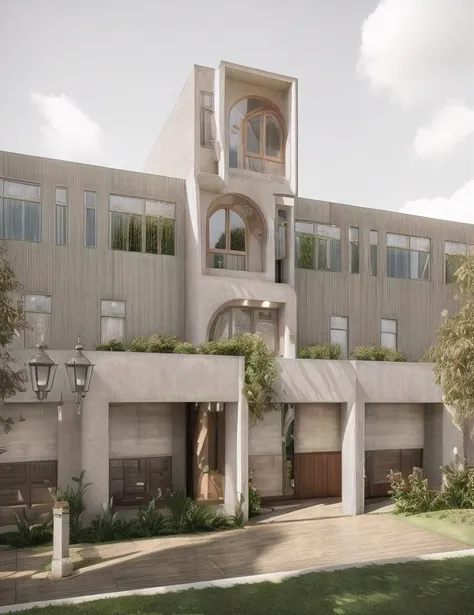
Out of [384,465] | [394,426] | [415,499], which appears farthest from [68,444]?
[394,426]

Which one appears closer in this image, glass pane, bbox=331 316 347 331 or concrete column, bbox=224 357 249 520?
concrete column, bbox=224 357 249 520

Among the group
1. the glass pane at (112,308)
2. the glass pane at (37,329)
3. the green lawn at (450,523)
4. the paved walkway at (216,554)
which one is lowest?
the green lawn at (450,523)

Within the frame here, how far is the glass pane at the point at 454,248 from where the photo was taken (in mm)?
27867

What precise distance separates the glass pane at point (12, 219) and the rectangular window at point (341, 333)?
44.9 ft

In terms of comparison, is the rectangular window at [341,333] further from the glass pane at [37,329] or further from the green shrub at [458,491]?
the glass pane at [37,329]

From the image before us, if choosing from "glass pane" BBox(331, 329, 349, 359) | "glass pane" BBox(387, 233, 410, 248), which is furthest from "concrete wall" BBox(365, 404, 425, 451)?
"glass pane" BBox(387, 233, 410, 248)

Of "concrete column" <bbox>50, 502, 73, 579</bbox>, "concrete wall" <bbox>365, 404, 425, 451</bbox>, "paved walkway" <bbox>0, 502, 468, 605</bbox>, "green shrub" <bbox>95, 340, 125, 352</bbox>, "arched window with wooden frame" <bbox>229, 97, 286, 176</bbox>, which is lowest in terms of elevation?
"paved walkway" <bbox>0, 502, 468, 605</bbox>

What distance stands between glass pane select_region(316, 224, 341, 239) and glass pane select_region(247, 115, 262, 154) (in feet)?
15.2

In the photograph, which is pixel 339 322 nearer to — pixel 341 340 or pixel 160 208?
pixel 341 340

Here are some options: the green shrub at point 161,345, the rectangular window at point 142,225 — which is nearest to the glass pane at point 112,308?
the rectangular window at point 142,225

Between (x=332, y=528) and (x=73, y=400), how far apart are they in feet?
30.2

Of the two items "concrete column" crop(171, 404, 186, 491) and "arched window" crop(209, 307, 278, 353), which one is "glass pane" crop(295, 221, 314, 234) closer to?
"arched window" crop(209, 307, 278, 353)

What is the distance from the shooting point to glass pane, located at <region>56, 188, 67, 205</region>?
2081cm

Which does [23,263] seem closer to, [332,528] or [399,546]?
[332,528]
